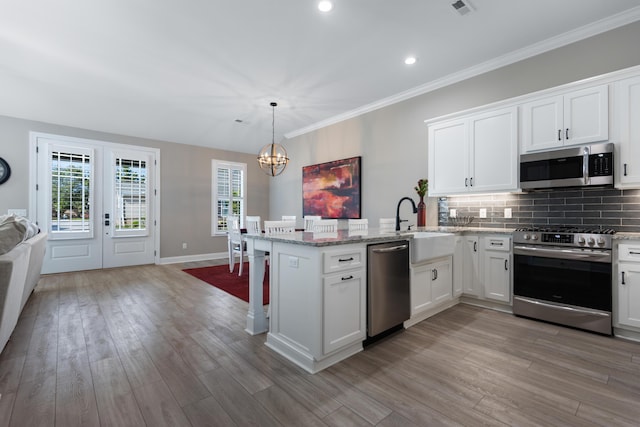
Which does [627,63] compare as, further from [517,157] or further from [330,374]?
[330,374]

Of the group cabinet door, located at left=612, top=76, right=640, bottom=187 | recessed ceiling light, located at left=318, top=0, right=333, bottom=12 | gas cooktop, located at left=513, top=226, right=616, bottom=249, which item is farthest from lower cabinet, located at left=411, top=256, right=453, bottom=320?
recessed ceiling light, located at left=318, top=0, right=333, bottom=12

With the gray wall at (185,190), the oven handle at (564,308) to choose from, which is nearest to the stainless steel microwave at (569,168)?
the oven handle at (564,308)

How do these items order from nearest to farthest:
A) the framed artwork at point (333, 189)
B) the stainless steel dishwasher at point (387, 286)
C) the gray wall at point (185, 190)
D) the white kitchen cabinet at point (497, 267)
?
the stainless steel dishwasher at point (387, 286) → the white kitchen cabinet at point (497, 267) → the framed artwork at point (333, 189) → the gray wall at point (185, 190)

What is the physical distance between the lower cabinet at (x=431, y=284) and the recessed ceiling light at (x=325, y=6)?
2.56m

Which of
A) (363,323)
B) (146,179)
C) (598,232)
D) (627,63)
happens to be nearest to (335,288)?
(363,323)

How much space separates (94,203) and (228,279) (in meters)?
3.15

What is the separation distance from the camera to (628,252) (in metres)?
2.46

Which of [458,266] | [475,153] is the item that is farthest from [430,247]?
[475,153]

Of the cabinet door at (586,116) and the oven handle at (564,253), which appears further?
the cabinet door at (586,116)

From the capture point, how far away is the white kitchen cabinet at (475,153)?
3273 mm

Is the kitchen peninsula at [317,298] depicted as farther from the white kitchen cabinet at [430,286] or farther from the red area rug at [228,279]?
the red area rug at [228,279]

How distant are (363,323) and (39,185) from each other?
6051 mm

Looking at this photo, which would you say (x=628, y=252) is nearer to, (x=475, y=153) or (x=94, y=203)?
(x=475, y=153)

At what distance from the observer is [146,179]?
6.04 metres
